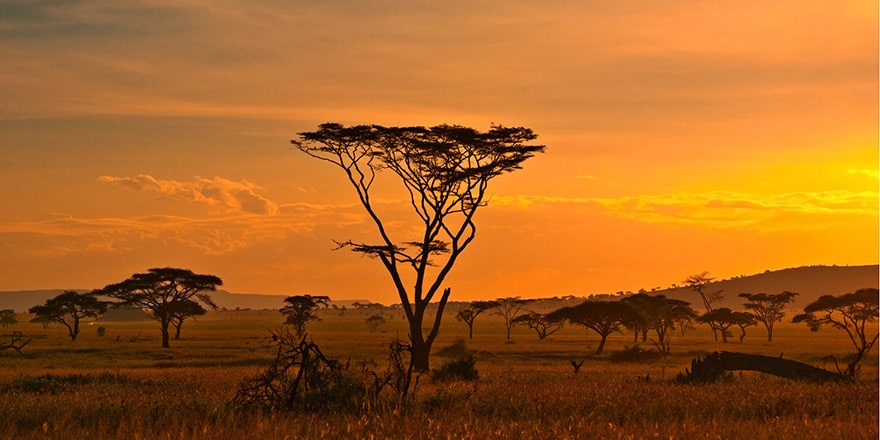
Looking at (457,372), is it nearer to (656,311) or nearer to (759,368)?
(759,368)

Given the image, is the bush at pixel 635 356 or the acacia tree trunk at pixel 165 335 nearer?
the bush at pixel 635 356

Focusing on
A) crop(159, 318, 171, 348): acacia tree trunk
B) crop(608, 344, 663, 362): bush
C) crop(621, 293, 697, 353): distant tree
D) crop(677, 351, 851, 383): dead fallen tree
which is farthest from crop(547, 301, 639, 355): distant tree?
crop(677, 351, 851, 383): dead fallen tree

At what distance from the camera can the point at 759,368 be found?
25.9m

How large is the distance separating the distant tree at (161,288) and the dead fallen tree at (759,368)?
239ft

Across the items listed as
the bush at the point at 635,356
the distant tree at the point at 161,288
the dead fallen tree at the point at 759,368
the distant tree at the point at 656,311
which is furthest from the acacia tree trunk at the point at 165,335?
the dead fallen tree at the point at 759,368

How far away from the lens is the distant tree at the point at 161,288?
3698 inches

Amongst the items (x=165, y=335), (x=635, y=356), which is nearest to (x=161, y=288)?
(x=165, y=335)

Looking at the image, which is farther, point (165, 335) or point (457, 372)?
point (165, 335)

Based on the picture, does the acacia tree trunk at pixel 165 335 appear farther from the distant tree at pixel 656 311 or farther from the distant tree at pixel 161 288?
the distant tree at pixel 656 311

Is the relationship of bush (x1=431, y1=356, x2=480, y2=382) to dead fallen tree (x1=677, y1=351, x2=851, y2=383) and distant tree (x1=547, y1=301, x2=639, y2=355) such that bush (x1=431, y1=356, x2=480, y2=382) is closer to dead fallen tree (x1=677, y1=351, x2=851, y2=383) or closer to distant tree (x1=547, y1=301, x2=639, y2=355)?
dead fallen tree (x1=677, y1=351, x2=851, y2=383)

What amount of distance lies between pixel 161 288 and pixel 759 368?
77812 mm

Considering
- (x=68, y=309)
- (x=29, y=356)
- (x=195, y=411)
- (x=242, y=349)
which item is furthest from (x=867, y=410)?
(x=68, y=309)

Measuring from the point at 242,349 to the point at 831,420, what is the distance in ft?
224

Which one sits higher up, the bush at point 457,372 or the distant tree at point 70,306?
the distant tree at point 70,306
